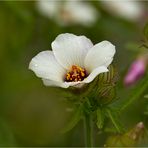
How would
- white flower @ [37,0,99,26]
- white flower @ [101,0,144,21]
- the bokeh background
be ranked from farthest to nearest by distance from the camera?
white flower @ [101,0,144,21] → white flower @ [37,0,99,26] → the bokeh background

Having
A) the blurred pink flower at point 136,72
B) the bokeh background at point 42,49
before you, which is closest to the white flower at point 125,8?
the bokeh background at point 42,49

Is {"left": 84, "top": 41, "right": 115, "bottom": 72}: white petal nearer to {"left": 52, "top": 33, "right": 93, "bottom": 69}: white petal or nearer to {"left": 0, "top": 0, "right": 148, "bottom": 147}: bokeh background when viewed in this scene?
{"left": 52, "top": 33, "right": 93, "bottom": 69}: white petal

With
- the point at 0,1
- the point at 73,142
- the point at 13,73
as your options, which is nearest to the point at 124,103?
the point at 73,142

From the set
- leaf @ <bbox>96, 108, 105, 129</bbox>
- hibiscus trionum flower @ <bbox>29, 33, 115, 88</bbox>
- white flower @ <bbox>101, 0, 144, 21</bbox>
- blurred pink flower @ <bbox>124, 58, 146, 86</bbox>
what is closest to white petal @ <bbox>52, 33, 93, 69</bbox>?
hibiscus trionum flower @ <bbox>29, 33, 115, 88</bbox>

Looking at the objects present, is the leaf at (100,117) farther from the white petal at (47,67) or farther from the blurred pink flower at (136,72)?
the blurred pink flower at (136,72)

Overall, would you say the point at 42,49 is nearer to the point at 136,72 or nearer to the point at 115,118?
the point at 136,72

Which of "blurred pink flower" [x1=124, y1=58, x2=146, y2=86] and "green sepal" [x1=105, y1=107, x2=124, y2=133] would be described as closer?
"green sepal" [x1=105, y1=107, x2=124, y2=133]

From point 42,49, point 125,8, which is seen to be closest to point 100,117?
point 42,49

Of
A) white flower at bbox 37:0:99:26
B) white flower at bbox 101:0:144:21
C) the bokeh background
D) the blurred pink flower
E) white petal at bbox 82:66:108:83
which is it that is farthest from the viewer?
white flower at bbox 101:0:144:21

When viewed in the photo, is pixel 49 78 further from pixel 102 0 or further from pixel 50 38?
pixel 102 0
